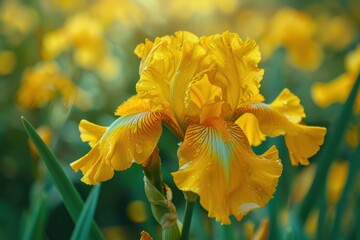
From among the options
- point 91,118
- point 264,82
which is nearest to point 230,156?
point 264,82

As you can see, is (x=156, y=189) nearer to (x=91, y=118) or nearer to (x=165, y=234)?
(x=165, y=234)

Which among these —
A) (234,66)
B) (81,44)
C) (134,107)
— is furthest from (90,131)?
(81,44)

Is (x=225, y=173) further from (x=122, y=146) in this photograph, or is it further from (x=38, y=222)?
(x=38, y=222)

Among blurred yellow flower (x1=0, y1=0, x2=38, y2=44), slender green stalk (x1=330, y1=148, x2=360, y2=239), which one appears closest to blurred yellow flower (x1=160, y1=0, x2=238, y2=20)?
blurred yellow flower (x1=0, y1=0, x2=38, y2=44)

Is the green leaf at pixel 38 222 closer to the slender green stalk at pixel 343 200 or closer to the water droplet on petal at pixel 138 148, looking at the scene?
the water droplet on petal at pixel 138 148

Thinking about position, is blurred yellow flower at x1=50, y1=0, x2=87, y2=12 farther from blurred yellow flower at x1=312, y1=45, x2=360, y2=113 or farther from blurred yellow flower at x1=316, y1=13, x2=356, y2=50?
blurred yellow flower at x1=312, y1=45, x2=360, y2=113
